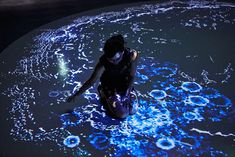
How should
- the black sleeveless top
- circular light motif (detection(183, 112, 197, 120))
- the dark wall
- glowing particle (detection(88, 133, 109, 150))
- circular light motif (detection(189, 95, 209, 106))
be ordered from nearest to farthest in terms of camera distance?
glowing particle (detection(88, 133, 109, 150)), the black sleeveless top, circular light motif (detection(183, 112, 197, 120)), circular light motif (detection(189, 95, 209, 106)), the dark wall

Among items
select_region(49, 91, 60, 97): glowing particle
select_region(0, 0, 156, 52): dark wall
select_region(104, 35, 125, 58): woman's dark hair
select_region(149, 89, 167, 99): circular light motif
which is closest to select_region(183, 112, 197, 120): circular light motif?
select_region(149, 89, 167, 99): circular light motif

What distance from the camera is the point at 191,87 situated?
2.96 m

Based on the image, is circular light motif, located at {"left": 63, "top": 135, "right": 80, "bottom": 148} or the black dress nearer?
circular light motif, located at {"left": 63, "top": 135, "right": 80, "bottom": 148}

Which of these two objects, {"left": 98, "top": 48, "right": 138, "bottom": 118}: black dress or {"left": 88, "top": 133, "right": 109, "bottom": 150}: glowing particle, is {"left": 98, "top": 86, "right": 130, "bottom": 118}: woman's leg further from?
{"left": 88, "top": 133, "right": 109, "bottom": 150}: glowing particle

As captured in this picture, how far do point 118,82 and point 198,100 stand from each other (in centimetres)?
76

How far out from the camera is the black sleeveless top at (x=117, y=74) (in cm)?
246

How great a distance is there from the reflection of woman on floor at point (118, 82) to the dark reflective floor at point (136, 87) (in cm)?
11

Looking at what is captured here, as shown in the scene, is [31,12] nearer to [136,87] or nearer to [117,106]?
[136,87]

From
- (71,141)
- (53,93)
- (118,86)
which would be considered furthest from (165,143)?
(53,93)

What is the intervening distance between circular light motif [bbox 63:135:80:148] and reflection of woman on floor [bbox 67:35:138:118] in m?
0.32

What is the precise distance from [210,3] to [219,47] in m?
1.57

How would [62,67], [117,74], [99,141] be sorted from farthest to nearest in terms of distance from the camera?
1. [62,67]
2. [117,74]
3. [99,141]

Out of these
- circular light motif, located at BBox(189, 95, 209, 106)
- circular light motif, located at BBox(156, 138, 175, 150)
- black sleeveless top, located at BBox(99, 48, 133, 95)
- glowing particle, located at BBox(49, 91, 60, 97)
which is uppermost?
black sleeveless top, located at BBox(99, 48, 133, 95)

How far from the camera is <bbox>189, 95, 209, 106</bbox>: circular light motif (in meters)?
2.74
